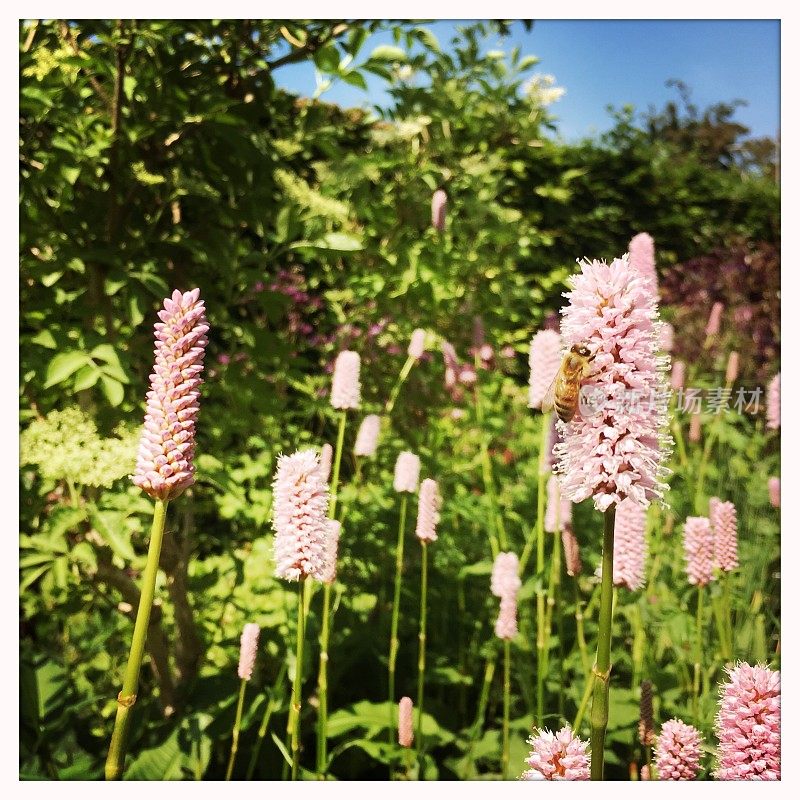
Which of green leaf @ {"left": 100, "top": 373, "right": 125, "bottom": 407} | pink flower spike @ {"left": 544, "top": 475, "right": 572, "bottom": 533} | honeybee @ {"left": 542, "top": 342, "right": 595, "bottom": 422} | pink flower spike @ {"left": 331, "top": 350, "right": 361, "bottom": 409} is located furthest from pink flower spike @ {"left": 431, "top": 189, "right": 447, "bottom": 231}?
honeybee @ {"left": 542, "top": 342, "right": 595, "bottom": 422}

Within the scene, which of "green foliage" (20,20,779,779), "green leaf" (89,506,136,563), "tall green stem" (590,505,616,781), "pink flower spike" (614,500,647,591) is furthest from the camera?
"green foliage" (20,20,779,779)

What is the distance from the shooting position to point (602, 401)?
2.61 ft

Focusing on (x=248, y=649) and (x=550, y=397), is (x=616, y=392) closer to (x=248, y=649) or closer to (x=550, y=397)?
(x=550, y=397)

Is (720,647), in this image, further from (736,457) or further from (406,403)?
(406,403)

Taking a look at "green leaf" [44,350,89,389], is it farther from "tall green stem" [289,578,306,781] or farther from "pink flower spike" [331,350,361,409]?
"tall green stem" [289,578,306,781]

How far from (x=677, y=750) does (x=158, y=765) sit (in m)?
1.09

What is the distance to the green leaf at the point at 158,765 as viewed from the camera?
1.56 m

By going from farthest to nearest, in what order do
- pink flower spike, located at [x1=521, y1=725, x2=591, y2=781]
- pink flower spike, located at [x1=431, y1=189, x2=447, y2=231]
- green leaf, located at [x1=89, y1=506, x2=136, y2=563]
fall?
1. pink flower spike, located at [x1=431, y1=189, x2=447, y2=231]
2. green leaf, located at [x1=89, y1=506, x2=136, y2=563]
3. pink flower spike, located at [x1=521, y1=725, x2=591, y2=781]

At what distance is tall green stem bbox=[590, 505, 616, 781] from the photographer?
75 centimetres

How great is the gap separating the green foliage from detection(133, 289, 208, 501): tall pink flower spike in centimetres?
73

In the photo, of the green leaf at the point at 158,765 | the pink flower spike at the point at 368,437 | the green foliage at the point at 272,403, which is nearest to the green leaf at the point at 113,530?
the green foliage at the point at 272,403

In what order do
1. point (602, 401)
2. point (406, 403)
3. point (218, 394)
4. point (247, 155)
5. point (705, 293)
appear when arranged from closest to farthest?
point (602, 401), point (247, 155), point (218, 394), point (406, 403), point (705, 293)
